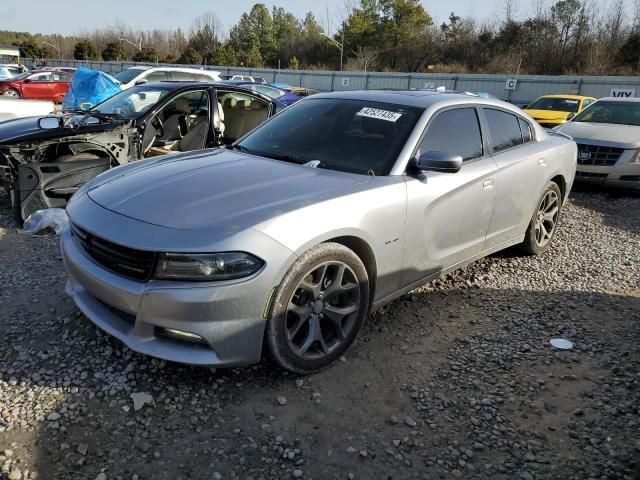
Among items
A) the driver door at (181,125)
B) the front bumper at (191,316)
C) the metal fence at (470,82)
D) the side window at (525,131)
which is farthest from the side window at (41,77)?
the front bumper at (191,316)

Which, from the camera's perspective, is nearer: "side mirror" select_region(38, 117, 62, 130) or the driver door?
"side mirror" select_region(38, 117, 62, 130)

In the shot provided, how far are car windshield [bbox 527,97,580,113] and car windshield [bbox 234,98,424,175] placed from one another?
12352 mm

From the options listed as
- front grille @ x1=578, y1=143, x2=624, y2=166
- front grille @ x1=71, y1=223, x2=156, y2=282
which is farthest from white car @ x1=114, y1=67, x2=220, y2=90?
front grille @ x1=71, y1=223, x2=156, y2=282

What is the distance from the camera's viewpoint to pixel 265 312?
265cm

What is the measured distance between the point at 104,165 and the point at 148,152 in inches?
32.3

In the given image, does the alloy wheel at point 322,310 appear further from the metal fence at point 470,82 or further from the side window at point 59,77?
the side window at point 59,77

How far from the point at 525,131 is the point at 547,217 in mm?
972

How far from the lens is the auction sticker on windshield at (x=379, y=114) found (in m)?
3.71

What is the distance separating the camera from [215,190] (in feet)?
9.87

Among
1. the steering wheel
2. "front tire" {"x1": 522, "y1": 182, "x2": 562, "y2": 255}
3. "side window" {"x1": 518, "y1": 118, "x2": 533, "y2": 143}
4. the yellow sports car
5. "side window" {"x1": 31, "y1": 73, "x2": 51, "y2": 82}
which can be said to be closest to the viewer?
"side window" {"x1": 518, "y1": 118, "x2": 533, "y2": 143}

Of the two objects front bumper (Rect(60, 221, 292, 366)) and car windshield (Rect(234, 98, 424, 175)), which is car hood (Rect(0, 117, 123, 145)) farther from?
front bumper (Rect(60, 221, 292, 366))

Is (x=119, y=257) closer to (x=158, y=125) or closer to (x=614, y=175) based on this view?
(x=158, y=125)

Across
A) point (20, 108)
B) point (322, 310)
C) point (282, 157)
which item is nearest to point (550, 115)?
point (282, 157)

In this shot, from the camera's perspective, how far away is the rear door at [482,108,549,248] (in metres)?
4.25
